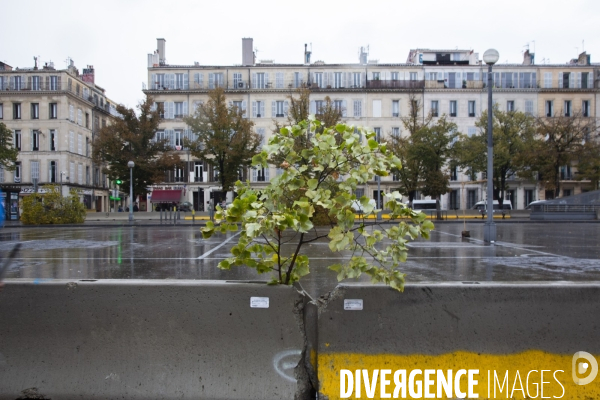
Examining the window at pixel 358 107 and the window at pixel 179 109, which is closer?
the window at pixel 358 107

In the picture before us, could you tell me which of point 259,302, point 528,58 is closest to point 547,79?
point 528,58

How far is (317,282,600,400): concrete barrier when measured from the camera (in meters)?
3.18

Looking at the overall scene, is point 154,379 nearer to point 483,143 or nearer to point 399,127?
point 483,143

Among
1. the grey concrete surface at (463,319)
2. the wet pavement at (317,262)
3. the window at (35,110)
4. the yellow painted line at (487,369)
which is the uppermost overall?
the window at (35,110)

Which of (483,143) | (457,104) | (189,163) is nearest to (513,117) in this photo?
(483,143)

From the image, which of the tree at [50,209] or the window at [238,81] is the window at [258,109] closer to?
the window at [238,81]

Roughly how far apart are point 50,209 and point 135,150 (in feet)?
46.5

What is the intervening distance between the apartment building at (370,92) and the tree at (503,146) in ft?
42.6

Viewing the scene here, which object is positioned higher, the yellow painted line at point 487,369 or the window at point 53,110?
the window at point 53,110

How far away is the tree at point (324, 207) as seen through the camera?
10.4 feet

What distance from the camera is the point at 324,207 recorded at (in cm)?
328

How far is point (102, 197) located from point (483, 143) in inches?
2035

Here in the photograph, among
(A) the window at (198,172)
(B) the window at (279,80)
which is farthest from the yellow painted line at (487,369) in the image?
(A) the window at (198,172)

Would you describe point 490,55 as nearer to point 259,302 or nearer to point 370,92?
point 259,302
